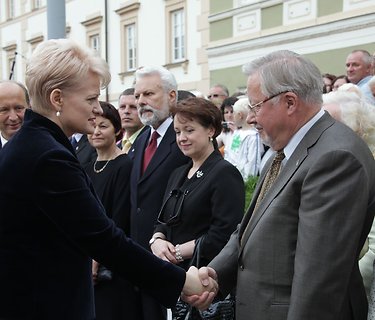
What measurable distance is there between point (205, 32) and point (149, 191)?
1342 centimetres

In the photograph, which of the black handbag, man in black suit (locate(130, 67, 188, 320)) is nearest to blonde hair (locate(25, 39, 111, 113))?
the black handbag

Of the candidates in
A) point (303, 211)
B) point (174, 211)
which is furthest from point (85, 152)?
point (303, 211)

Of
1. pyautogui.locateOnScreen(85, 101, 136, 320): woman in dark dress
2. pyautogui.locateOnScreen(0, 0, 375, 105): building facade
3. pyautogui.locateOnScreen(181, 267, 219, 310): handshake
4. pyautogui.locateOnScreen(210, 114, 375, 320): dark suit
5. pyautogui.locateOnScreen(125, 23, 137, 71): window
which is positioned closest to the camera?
pyautogui.locateOnScreen(210, 114, 375, 320): dark suit

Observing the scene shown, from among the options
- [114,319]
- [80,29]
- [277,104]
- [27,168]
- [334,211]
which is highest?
[80,29]

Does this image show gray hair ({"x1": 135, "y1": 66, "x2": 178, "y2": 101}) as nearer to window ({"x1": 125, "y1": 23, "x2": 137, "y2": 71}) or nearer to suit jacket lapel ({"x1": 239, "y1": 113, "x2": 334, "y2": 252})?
suit jacket lapel ({"x1": 239, "y1": 113, "x2": 334, "y2": 252})

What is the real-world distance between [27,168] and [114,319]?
209cm

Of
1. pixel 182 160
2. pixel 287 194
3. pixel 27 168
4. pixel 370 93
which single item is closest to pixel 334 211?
pixel 287 194

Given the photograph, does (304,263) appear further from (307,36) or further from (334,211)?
(307,36)

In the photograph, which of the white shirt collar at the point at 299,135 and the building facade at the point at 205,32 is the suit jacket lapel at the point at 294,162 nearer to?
the white shirt collar at the point at 299,135

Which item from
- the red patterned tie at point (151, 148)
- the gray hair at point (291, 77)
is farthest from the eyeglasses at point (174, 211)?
the gray hair at point (291, 77)

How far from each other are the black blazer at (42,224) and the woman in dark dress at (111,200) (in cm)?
168

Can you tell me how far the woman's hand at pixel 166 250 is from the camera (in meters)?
3.72

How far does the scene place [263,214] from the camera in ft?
8.27

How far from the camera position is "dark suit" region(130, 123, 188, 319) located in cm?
419
